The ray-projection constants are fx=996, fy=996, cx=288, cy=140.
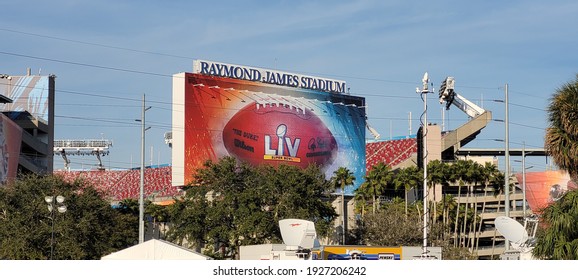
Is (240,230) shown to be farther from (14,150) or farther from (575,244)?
(575,244)

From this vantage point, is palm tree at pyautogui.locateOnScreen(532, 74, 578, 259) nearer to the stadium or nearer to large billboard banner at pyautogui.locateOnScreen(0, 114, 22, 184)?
the stadium

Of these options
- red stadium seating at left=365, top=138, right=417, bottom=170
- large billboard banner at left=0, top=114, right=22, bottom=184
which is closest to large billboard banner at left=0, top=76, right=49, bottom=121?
large billboard banner at left=0, top=114, right=22, bottom=184

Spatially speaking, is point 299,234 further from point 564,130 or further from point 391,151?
point 391,151

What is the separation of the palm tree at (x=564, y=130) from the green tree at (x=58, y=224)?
4037cm

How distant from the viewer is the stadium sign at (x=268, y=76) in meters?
114

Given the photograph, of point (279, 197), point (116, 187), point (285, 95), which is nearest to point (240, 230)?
point (279, 197)

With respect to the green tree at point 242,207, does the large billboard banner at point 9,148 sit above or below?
above

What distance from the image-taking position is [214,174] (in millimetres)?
93688

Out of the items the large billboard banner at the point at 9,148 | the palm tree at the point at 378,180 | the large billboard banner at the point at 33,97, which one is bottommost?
the palm tree at the point at 378,180

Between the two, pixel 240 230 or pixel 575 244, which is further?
pixel 240 230

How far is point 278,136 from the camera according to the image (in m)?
118

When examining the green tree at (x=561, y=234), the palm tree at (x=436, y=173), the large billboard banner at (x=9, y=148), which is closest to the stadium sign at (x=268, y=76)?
the palm tree at (x=436, y=173)

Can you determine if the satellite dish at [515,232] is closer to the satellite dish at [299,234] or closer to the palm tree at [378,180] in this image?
the satellite dish at [299,234]

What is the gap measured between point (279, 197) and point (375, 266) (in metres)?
60.0
